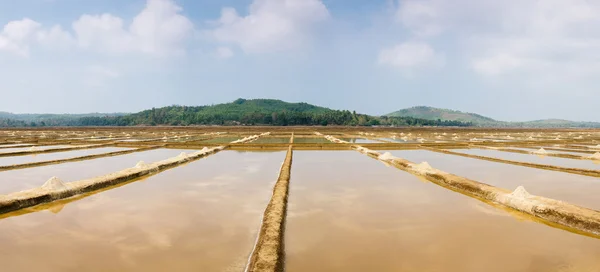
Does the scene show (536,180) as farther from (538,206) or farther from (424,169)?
(538,206)

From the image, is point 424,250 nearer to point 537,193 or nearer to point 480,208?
point 480,208

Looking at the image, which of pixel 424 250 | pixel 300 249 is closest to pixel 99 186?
pixel 300 249

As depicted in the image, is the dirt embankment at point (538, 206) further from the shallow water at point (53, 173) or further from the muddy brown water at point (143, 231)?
the shallow water at point (53, 173)

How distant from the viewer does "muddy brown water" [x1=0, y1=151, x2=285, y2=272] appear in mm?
4547

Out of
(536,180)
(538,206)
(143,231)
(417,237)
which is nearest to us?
(417,237)

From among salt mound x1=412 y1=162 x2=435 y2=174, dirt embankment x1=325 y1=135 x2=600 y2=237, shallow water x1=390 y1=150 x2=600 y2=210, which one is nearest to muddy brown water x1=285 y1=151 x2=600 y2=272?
dirt embankment x1=325 y1=135 x2=600 y2=237

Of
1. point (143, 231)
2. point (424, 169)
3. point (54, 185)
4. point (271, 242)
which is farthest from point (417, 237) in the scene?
point (54, 185)

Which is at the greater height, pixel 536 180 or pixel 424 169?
pixel 424 169

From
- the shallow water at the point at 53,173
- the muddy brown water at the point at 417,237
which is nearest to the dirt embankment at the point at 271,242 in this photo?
the muddy brown water at the point at 417,237

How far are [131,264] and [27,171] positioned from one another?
1176cm

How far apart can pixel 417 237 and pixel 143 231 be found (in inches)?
177

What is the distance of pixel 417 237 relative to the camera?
5.53m

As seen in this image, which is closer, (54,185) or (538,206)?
(538,206)

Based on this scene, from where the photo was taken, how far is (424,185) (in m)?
10.3
